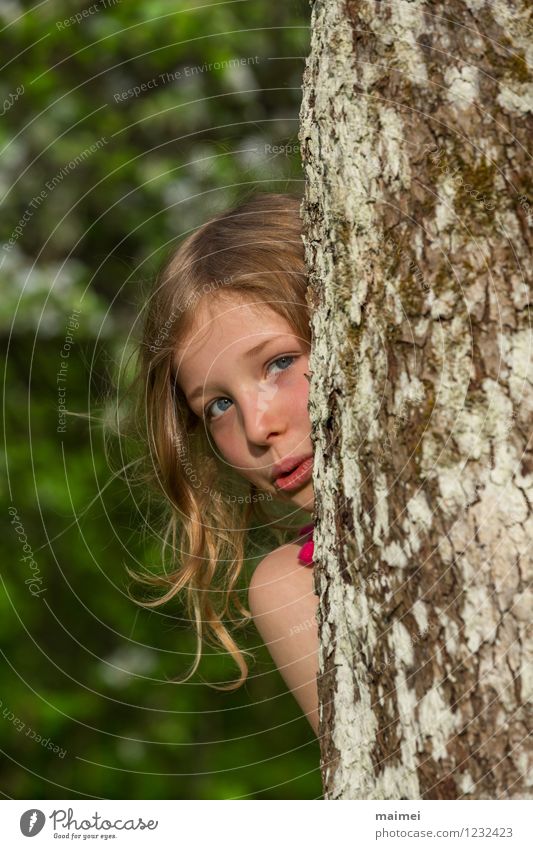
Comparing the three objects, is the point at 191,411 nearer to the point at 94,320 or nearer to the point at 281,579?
the point at 281,579

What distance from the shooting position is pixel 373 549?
3.46 feet

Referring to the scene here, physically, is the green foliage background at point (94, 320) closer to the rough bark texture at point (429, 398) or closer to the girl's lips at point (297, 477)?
the girl's lips at point (297, 477)

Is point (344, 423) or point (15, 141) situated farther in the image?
point (15, 141)

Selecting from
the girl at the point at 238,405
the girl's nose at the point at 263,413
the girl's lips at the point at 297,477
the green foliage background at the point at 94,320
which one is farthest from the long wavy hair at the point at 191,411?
the green foliage background at the point at 94,320

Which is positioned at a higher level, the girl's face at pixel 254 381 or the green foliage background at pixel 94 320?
the green foliage background at pixel 94 320

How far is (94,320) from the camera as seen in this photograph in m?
4.09

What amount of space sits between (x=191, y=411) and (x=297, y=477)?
408mm
